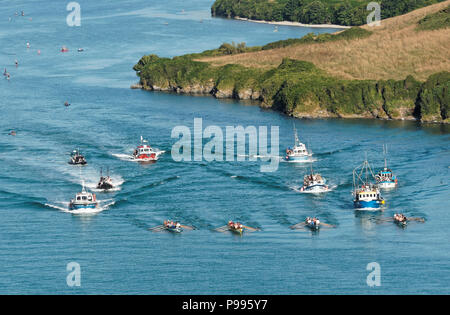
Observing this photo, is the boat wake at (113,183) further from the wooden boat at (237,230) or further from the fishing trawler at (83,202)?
the wooden boat at (237,230)

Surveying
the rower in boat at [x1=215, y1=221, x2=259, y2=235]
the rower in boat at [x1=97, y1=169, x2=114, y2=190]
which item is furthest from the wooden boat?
the rower in boat at [x1=97, y1=169, x2=114, y2=190]

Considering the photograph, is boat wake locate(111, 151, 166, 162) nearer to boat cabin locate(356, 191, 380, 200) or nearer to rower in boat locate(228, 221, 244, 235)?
rower in boat locate(228, 221, 244, 235)

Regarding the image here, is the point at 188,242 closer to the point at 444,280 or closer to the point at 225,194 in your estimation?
the point at 225,194

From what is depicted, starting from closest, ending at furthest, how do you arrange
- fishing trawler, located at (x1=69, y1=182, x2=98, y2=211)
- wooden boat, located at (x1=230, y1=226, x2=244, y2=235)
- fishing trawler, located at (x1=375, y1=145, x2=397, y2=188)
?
1. wooden boat, located at (x1=230, y1=226, x2=244, y2=235)
2. fishing trawler, located at (x1=69, y1=182, x2=98, y2=211)
3. fishing trawler, located at (x1=375, y1=145, x2=397, y2=188)

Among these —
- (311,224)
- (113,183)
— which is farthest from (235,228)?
(113,183)
